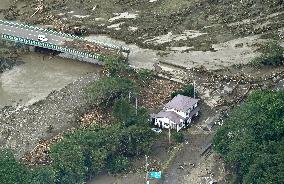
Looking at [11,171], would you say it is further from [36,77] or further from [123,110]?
[36,77]

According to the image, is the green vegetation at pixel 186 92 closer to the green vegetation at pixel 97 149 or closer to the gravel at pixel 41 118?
the green vegetation at pixel 97 149

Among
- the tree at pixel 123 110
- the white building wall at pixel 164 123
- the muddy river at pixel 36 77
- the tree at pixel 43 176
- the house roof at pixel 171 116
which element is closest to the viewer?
the tree at pixel 43 176

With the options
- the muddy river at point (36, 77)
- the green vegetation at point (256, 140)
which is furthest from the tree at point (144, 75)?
the green vegetation at point (256, 140)

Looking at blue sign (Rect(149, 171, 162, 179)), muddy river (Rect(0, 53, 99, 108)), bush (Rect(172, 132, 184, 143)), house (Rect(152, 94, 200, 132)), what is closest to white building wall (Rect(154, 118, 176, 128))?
house (Rect(152, 94, 200, 132))

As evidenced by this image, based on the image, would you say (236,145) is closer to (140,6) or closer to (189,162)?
(189,162)

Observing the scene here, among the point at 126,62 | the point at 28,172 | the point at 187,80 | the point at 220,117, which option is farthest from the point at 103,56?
the point at 28,172

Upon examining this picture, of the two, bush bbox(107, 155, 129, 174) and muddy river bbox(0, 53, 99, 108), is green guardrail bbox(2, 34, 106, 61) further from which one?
bush bbox(107, 155, 129, 174)
